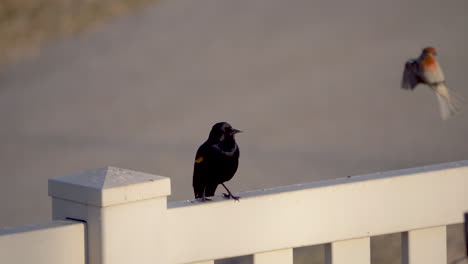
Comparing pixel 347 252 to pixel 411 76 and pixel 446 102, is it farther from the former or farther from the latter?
pixel 411 76

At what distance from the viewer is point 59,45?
12516mm

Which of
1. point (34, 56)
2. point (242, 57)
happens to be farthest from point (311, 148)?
point (34, 56)

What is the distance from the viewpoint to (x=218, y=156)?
317 centimetres

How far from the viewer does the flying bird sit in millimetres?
4039

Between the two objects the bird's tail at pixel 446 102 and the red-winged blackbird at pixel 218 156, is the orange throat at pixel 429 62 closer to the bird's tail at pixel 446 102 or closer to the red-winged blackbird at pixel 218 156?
the bird's tail at pixel 446 102

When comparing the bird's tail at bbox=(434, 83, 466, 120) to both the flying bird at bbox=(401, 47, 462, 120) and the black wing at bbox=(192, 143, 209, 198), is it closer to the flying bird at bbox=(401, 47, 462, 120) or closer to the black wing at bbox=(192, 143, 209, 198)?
the flying bird at bbox=(401, 47, 462, 120)

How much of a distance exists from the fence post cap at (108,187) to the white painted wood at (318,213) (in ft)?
0.24

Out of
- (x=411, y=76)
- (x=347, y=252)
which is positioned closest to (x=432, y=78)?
(x=411, y=76)

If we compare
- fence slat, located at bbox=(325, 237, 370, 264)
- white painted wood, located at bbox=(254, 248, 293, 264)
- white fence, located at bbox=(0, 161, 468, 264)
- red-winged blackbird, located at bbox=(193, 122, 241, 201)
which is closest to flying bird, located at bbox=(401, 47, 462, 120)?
red-winged blackbird, located at bbox=(193, 122, 241, 201)

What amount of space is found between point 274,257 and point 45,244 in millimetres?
567

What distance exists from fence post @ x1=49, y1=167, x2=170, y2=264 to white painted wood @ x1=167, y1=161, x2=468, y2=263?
42 mm

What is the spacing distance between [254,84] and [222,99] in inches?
32.2

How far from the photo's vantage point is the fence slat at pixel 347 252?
92.3 inches

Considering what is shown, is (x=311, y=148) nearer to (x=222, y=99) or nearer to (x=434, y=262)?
(x=222, y=99)
